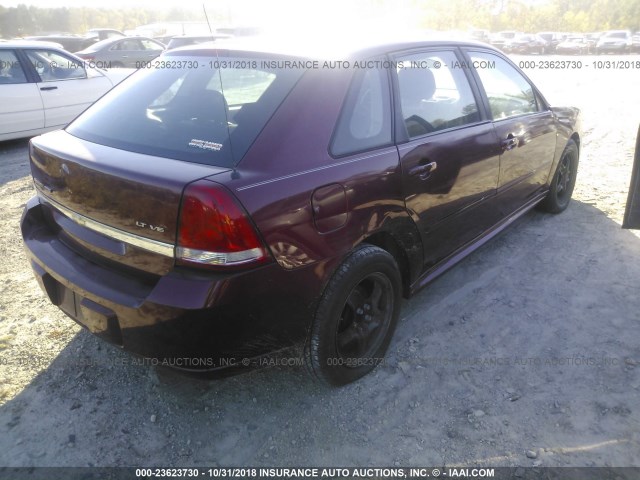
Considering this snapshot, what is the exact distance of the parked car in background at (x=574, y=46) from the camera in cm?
2989

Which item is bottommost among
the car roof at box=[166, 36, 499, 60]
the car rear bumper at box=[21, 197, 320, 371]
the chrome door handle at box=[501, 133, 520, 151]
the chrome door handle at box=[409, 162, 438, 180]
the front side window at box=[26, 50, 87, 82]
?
the car rear bumper at box=[21, 197, 320, 371]

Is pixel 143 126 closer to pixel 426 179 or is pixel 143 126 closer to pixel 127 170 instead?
pixel 127 170

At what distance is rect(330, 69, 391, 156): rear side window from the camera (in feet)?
7.41

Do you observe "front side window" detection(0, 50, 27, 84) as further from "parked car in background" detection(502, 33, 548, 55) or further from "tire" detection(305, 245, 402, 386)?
"parked car in background" detection(502, 33, 548, 55)

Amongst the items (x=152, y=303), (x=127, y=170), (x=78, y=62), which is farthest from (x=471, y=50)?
(x=78, y=62)

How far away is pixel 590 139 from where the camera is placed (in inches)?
302

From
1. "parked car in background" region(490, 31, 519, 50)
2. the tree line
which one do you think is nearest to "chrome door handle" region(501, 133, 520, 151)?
"parked car in background" region(490, 31, 519, 50)

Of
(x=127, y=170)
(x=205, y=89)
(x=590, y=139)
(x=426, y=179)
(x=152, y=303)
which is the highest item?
(x=205, y=89)

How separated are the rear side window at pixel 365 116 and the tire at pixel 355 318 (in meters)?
0.50

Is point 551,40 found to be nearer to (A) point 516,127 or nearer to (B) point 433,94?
(A) point 516,127

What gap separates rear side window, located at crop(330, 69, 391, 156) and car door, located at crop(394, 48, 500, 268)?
113 millimetres

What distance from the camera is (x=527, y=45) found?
30.6 m

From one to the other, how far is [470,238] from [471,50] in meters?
1.27

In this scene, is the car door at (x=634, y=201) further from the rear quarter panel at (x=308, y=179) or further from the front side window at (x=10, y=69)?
the front side window at (x=10, y=69)
